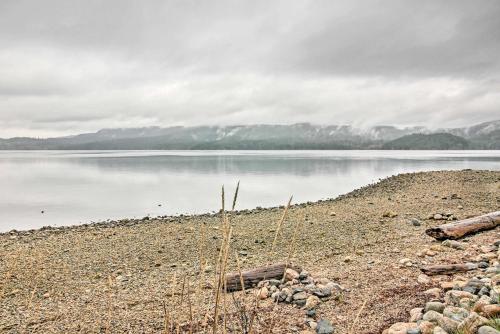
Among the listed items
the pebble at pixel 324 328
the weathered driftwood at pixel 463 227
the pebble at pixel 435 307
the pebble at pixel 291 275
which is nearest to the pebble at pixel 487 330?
the pebble at pixel 435 307

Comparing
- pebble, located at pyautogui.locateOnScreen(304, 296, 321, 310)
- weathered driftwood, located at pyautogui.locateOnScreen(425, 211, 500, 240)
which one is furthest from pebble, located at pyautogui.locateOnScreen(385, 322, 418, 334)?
weathered driftwood, located at pyautogui.locateOnScreen(425, 211, 500, 240)

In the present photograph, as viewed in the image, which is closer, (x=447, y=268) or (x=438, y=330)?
(x=438, y=330)

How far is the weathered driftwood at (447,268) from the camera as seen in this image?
783 cm

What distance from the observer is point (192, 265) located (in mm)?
11211

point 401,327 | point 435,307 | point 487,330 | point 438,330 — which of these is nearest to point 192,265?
point 401,327

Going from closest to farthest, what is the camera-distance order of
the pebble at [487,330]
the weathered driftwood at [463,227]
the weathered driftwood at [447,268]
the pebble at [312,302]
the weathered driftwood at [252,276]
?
the pebble at [487,330] < the pebble at [312,302] < the weathered driftwood at [447,268] < the weathered driftwood at [252,276] < the weathered driftwood at [463,227]

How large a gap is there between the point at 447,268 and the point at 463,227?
3.82 meters

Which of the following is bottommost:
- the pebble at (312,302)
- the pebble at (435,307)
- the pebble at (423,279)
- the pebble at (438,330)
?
the pebble at (312,302)

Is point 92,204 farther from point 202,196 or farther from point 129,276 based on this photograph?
point 129,276

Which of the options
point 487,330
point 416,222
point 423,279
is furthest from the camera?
point 416,222

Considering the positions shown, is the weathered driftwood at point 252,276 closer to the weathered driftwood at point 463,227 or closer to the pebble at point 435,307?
the pebble at point 435,307

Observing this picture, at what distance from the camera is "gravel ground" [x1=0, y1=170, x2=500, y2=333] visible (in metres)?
6.70

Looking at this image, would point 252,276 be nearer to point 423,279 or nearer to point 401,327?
point 423,279

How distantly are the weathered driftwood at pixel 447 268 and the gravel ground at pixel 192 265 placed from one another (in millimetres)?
291
